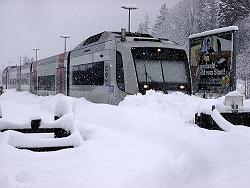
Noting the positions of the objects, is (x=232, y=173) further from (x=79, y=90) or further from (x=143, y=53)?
(x=79, y=90)

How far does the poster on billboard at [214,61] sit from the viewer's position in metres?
19.2

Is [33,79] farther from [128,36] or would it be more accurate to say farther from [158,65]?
[158,65]

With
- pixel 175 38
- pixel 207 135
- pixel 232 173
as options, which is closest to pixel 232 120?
pixel 207 135

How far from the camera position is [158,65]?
1459cm

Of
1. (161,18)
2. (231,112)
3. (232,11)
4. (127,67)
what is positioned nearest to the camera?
(231,112)

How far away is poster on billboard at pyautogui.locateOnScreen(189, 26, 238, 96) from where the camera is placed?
63.0 feet

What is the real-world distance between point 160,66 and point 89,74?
4.17m

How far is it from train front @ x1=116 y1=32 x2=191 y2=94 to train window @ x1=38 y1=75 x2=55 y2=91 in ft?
34.7

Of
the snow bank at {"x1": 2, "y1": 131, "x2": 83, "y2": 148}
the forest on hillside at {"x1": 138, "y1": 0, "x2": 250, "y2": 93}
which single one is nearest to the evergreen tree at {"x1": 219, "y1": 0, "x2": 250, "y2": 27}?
the forest on hillside at {"x1": 138, "y1": 0, "x2": 250, "y2": 93}

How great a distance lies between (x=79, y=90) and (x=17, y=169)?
14355 mm

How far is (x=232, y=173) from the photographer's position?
554 cm

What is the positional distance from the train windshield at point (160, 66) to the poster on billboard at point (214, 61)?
4028 mm

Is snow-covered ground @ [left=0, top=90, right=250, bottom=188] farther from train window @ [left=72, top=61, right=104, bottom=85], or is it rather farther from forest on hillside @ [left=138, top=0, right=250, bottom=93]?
forest on hillside @ [left=138, top=0, right=250, bottom=93]

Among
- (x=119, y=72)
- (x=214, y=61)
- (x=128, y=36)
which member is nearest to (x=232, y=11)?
(x=214, y=61)
